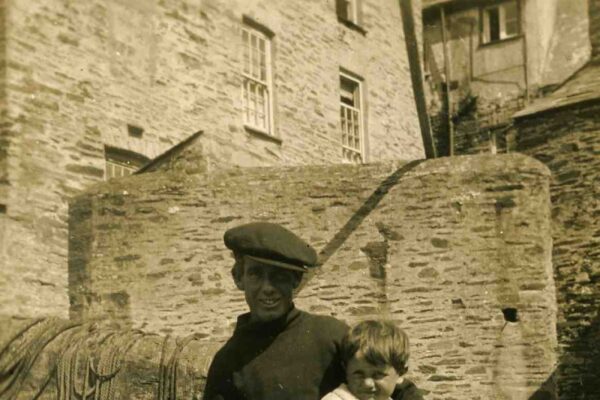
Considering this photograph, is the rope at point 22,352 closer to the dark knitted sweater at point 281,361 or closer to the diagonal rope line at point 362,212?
the diagonal rope line at point 362,212

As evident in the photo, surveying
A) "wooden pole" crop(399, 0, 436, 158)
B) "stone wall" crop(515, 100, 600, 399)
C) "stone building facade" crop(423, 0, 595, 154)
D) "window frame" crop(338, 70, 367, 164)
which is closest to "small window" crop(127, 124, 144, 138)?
"wooden pole" crop(399, 0, 436, 158)

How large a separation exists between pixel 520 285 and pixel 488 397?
1.33 metres

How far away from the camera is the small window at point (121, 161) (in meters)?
18.3

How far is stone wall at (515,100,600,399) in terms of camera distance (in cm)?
1816

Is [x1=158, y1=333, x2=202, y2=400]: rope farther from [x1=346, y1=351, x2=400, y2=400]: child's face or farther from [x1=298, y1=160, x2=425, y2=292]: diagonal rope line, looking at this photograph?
[x1=346, y1=351, x2=400, y2=400]: child's face

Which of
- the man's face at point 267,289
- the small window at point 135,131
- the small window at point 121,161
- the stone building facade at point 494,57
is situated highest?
the stone building facade at point 494,57

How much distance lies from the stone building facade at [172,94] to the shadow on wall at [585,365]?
5541 millimetres

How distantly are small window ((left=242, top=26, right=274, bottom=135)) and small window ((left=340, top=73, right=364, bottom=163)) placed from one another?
2.61 metres

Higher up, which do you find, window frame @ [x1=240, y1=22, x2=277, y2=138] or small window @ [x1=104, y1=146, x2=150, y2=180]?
window frame @ [x1=240, y1=22, x2=277, y2=138]

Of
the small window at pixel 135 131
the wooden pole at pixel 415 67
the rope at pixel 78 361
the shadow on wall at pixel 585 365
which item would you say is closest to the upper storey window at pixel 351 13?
the small window at pixel 135 131

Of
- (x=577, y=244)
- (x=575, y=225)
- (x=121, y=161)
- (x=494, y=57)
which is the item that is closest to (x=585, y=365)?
(x=577, y=244)

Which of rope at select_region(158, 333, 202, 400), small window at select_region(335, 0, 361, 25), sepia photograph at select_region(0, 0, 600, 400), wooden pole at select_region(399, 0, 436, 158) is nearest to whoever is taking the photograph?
rope at select_region(158, 333, 202, 400)

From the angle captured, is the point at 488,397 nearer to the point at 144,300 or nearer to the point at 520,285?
the point at 520,285

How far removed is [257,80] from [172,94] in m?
2.76
